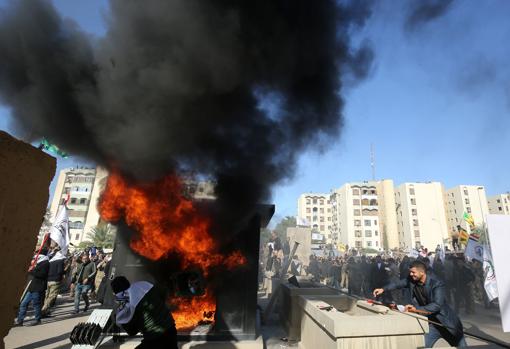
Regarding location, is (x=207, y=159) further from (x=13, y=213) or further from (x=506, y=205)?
(x=506, y=205)

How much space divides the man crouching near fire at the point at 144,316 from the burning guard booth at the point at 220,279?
2.59 meters

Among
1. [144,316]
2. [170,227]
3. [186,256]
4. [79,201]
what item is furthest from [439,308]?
[79,201]

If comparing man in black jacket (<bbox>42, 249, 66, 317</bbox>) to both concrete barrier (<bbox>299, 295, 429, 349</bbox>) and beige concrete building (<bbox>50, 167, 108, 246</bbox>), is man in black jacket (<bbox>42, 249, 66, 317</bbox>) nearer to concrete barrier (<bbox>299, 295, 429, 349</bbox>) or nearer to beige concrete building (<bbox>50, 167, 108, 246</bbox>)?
concrete barrier (<bbox>299, 295, 429, 349</bbox>)

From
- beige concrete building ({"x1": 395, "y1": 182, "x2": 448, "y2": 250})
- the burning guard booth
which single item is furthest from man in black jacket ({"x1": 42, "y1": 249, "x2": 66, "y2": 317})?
beige concrete building ({"x1": 395, "y1": 182, "x2": 448, "y2": 250})

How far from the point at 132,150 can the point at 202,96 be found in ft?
6.09

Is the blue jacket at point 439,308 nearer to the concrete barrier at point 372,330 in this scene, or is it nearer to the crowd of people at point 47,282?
the concrete barrier at point 372,330

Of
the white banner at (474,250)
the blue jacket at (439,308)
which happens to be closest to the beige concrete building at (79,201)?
the white banner at (474,250)

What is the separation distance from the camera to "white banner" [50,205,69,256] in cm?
758

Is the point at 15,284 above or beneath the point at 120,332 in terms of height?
above

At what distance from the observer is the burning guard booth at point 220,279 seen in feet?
19.0

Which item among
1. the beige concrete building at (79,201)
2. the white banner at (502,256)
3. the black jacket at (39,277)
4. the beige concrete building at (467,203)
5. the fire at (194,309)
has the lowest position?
the fire at (194,309)

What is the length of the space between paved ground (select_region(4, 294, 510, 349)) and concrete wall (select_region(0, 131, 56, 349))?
17.5 ft

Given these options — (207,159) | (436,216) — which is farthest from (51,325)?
(436,216)

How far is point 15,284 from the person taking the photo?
5.92 ft
